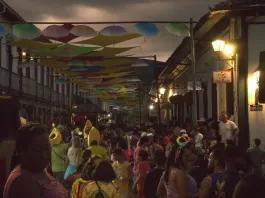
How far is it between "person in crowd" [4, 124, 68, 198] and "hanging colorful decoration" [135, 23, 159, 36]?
15312 millimetres

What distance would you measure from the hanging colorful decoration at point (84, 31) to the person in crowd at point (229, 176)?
14087mm

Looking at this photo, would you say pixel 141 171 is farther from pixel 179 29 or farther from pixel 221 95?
pixel 221 95

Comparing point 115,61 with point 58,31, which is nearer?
point 58,31

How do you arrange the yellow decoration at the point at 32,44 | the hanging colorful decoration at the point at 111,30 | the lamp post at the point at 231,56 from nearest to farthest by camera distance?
1. the lamp post at the point at 231,56
2. the hanging colorful decoration at the point at 111,30
3. the yellow decoration at the point at 32,44

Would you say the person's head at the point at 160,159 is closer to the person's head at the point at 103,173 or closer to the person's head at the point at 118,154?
the person's head at the point at 118,154

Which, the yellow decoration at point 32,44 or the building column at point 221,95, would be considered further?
the yellow decoration at point 32,44

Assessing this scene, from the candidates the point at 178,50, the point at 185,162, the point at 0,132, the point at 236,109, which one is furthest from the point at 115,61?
the point at 0,132

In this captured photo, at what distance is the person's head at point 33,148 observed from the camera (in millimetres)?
3527

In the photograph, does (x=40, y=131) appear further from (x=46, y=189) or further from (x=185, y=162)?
(x=185, y=162)

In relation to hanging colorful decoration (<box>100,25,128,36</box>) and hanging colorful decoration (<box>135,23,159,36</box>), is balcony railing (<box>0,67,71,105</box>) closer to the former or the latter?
hanging colorful decoration (<box>100,25,128,36</box>)

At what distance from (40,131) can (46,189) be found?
1.21 ft

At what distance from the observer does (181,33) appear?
18.5m

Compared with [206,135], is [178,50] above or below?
above

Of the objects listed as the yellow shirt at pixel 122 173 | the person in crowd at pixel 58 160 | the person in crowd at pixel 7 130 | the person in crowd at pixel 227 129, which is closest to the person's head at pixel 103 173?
the person in crowd at pixel 7 130
